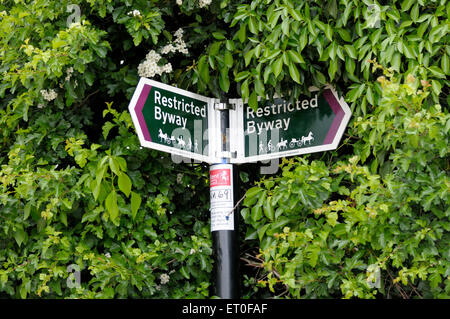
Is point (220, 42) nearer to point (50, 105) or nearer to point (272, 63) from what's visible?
point (272, 63)

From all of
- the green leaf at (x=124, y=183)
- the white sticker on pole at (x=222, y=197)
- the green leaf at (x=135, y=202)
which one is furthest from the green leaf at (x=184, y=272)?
the green leaf at (x=124, y=183)

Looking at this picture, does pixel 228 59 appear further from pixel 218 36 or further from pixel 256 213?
pixel 256 213

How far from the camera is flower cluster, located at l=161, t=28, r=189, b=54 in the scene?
13.1 feet

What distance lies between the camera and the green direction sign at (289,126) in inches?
144

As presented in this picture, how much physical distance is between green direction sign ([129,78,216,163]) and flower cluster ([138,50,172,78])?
0.30m

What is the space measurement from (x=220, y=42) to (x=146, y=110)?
738 mm

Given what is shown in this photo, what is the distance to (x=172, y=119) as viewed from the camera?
11.7 feet

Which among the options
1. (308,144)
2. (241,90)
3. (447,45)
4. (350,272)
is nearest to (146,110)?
(241,90)

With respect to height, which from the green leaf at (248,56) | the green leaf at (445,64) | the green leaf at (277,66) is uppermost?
the green leaf at (248,56)

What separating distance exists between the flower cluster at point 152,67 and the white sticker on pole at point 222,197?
64 cm

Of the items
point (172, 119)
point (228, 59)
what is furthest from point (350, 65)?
point (172, 119)

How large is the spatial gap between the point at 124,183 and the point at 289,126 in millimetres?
941

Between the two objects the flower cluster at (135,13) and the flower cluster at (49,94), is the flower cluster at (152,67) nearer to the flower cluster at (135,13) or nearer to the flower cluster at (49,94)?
the flower cluster at (135,13)

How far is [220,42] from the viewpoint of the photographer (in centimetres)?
392
